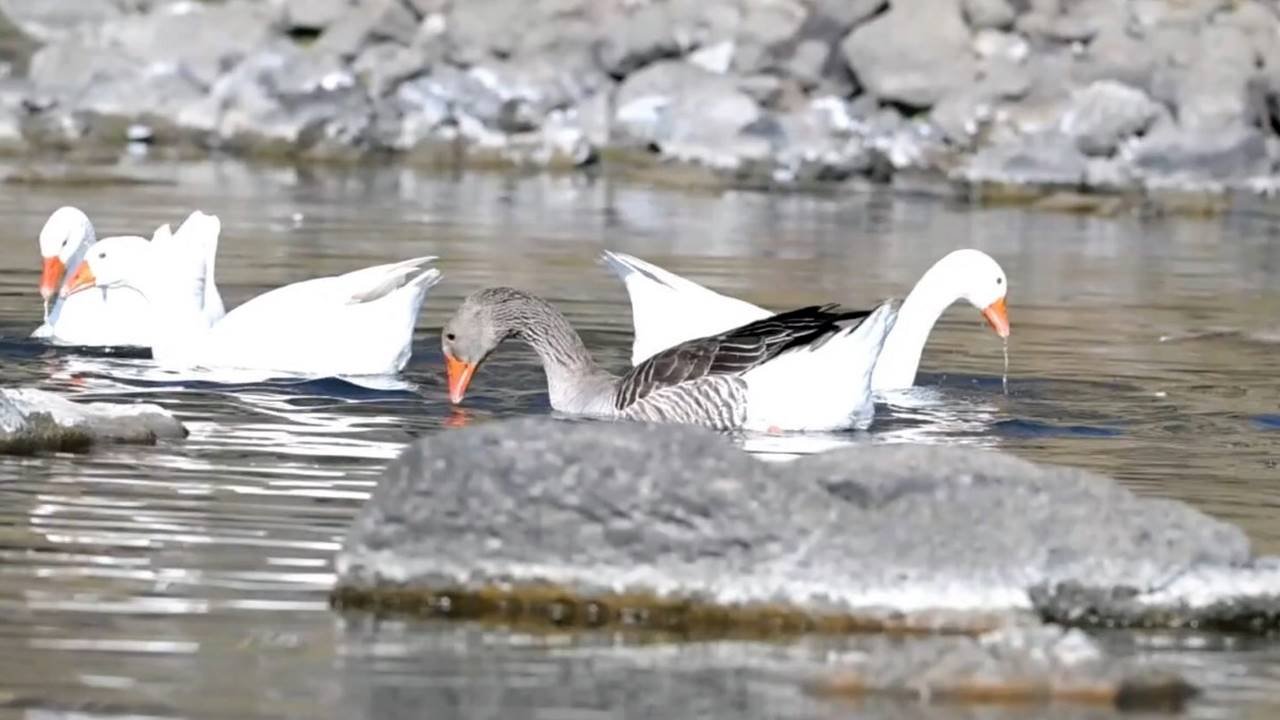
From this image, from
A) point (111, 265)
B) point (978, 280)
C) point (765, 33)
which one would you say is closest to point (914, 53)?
point (765, 33)

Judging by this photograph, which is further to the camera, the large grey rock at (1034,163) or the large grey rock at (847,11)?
the large grey rock at (847,11)

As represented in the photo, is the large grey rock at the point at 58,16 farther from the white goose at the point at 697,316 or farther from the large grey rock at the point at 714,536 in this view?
the large grey rock at the point at 714,536

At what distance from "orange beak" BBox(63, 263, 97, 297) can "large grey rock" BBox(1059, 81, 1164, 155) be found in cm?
1665

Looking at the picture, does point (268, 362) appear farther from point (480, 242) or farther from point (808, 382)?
point (480, 242)

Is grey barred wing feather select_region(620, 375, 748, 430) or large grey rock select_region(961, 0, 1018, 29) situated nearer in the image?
grey barred wing feather select_region(620, 375, 748, 430)

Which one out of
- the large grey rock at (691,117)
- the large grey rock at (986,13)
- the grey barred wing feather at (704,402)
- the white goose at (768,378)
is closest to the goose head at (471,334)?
the white goose at (768,378)

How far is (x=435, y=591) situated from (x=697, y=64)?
24547 mm

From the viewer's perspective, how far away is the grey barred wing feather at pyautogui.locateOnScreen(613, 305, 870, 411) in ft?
34.8

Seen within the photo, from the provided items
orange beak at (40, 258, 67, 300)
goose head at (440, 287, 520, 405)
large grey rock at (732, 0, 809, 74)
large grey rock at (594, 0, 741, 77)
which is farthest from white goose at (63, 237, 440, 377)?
large grey rock at (594, 0, 741, 77)

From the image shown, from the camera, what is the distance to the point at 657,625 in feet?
21.2

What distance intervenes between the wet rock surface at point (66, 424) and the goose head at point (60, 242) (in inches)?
168

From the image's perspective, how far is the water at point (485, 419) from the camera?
585 centimetres

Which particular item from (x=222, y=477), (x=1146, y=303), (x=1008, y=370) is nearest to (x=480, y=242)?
(x=1146, y=303)

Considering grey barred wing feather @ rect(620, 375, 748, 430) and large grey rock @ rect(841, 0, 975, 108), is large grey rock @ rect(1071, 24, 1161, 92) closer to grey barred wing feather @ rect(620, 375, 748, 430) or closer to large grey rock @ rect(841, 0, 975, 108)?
large grey rock @ rect(841, 0, 975, 108)
